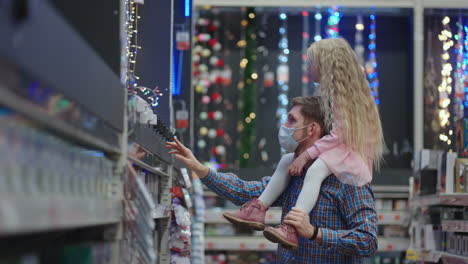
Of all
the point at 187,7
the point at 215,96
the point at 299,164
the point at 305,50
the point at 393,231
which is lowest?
the point at 393,231

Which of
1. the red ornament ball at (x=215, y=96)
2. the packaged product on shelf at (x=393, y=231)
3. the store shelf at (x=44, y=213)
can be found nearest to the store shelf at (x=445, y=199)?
the packaged product on shelf at (x=393, y=231)

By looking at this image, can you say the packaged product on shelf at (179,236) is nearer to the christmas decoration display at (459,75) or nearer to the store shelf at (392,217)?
the store shelf at (392,217)

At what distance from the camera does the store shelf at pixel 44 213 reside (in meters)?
0.90

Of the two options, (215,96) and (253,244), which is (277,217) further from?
(215,96)

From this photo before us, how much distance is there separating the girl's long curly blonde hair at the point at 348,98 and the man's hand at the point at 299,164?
0.15 metres

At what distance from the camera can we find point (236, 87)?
26.3 feet

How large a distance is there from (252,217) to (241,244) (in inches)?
160

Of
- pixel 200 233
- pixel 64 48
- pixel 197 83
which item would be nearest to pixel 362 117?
pixel 200 233

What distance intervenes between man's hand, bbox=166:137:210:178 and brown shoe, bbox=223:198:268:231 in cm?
20

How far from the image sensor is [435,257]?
4.98 metres

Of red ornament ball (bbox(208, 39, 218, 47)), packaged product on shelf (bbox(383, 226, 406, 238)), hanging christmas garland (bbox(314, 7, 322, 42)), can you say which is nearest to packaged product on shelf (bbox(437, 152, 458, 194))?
packaged product on shelf (bbox(383, 226, 406, 238))

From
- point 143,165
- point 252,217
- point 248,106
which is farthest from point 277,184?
point 248,106

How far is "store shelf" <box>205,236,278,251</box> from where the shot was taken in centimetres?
688

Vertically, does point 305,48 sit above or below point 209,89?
above
